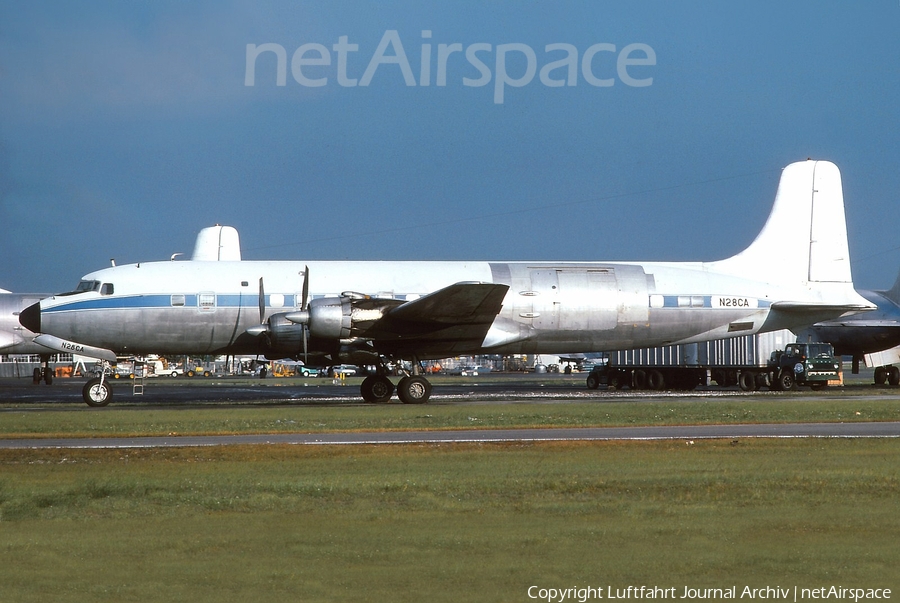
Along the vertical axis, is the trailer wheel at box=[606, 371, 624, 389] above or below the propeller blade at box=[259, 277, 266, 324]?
below

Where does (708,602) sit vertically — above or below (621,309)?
below

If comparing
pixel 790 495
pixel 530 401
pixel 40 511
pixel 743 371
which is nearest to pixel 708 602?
pixel 790 495

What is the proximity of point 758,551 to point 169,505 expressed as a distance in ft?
21.8

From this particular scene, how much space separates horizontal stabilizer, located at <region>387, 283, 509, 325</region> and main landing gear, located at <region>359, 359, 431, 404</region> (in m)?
2.04

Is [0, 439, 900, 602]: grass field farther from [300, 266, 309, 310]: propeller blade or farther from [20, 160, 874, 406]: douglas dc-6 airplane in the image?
[300, 266, 309, 310]: propeller blade

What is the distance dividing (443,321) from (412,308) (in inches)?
57.0

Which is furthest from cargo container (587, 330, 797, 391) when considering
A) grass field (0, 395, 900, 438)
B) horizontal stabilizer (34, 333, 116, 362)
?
horizontal stabilizer (34, 333, 116, 362)

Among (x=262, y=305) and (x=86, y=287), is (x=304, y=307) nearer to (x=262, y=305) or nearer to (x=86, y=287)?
(x=262, y=305)

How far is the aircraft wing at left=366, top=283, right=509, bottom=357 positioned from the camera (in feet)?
90.1

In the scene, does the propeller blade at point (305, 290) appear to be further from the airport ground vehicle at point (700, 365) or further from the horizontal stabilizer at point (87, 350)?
the airport ground vehicle at point (700, 365)

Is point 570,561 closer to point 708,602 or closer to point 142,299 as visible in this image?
point 708,602

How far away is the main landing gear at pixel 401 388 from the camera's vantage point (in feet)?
96.3

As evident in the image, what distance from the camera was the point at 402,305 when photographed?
2808cm

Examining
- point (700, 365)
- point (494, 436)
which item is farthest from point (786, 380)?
point (494, 436)
